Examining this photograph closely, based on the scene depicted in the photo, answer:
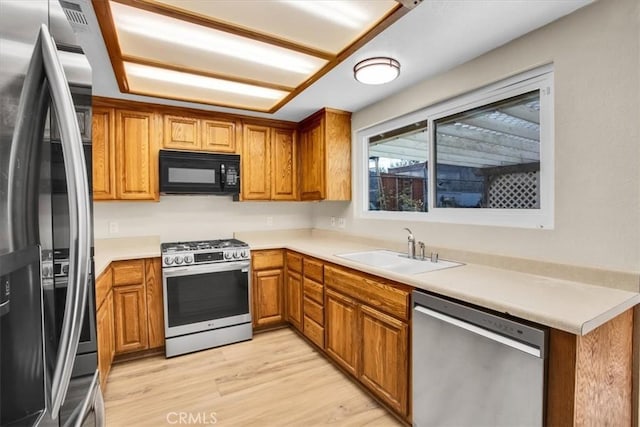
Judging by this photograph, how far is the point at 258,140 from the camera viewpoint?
3.38 meters

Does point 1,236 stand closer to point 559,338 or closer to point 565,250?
point 559,338

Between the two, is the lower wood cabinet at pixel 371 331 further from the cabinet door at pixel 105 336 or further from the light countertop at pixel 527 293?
the cabinet door at pixel 105 336

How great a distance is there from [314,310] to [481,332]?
5.20 ft

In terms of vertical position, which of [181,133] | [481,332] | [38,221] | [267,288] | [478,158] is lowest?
[267,288]

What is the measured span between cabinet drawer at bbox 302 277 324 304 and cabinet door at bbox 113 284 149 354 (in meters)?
1.38

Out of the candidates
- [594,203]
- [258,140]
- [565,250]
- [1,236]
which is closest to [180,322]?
[258,140]

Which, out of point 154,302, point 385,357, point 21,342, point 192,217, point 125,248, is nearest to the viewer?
point 21,342

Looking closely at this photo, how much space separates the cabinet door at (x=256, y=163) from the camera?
10.8 ft

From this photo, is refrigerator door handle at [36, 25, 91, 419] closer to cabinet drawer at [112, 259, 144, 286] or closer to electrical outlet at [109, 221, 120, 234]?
cabinet drawer at [112, 259, 144, 286]

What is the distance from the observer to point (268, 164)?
11.3ft

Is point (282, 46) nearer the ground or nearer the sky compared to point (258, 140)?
nearer the sky

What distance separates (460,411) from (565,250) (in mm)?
971

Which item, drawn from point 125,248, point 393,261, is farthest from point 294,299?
point 125,248

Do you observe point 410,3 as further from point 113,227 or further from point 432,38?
point 113,227
